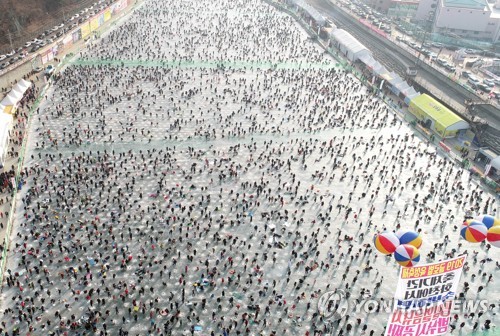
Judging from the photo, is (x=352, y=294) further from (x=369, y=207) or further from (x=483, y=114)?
(x=483, y=114)

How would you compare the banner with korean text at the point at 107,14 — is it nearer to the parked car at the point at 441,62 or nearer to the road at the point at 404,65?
the road at the point at 404,65

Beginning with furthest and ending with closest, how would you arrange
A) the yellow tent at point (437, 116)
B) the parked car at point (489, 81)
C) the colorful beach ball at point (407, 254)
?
the parked car at point (489, 81)
the yellow tent at point (437, 116)
the colorful beach ball at point (407, 254)

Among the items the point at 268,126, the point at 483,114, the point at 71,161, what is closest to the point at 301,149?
the point at 268,126

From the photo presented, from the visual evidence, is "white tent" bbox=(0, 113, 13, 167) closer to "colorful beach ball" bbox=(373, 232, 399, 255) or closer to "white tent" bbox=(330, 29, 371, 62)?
"colorful beach ball" bbox=(373, 232, 399, 255)

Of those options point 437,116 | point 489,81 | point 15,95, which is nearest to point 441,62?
point 489,81

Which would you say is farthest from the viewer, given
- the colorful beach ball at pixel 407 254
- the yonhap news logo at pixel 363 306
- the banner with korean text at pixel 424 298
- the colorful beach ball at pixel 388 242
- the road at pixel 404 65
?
the road at pixel 404 65

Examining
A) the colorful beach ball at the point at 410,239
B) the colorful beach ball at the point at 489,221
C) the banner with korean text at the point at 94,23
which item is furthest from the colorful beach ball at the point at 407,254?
the banner with korean text at the point at 94,23

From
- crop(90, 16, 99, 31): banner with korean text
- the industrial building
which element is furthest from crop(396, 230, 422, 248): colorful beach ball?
the industrial building
